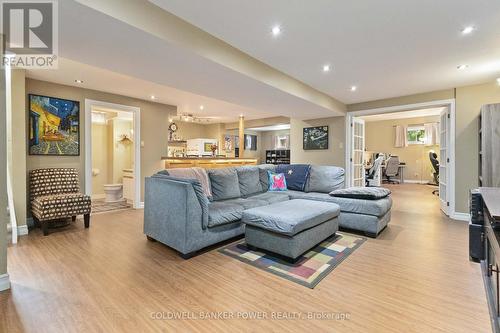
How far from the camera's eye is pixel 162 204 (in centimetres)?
282

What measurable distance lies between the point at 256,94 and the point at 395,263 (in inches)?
117

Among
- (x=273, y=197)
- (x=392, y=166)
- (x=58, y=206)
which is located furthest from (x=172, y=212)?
(x=392, y=166)

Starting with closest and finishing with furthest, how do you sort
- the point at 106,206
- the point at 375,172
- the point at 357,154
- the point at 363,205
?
the point at 363,205, the point at 106,206, the point at 357,154, the point at 375,172

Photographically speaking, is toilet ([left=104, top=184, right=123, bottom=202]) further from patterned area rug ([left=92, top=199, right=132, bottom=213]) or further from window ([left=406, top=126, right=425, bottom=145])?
window ([left=406, top=126, right=425, bottom=145])

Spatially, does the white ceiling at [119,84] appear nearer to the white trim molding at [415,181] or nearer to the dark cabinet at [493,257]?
the dark cabinet at [493,257]

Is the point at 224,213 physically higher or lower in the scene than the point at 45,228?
higher

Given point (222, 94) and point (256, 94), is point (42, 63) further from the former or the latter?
point (256, 94)

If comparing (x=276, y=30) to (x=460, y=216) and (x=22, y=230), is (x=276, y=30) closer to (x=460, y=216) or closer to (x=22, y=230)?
(x=22, y=230)

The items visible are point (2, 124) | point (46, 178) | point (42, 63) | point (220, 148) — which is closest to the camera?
point (2, 124)

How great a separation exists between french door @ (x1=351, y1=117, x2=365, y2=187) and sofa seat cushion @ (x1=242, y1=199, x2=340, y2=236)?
10.6 feet

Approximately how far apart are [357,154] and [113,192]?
244 inches

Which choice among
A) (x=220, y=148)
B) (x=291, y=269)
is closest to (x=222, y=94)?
(x=291, y=269)

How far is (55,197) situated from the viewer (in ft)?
11.3

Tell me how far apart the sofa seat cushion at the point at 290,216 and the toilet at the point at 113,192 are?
4573mm
